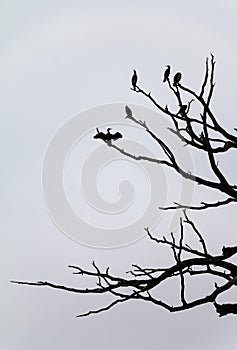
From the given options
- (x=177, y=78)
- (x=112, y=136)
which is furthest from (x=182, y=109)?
(x=112, y=136)

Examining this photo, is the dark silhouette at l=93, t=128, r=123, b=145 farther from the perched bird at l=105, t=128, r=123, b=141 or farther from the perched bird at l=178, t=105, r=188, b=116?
the perched bird at l=178, t=105, r=188, b=116

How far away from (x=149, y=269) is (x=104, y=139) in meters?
1.07

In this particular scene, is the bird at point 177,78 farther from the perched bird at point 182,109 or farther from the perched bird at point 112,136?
the perched bird at point 112,136

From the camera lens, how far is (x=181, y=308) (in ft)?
11.2

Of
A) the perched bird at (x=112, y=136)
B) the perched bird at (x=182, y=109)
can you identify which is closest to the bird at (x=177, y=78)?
the perched bird at (x=182, y=109)

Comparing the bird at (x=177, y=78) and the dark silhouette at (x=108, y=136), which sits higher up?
the bird at (x=177, y=78)

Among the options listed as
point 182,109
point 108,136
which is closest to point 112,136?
point 108,136

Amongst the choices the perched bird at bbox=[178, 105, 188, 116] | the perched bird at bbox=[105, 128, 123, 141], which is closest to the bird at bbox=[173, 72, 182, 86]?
the perched bird at bbox=[178, 105, 188, 116]

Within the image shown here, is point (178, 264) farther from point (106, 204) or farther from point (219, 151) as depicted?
point (106, 204)

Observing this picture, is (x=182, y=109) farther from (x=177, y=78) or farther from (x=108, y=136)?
(x=108, y=136)

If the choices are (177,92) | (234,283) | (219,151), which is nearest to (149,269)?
(234,283)

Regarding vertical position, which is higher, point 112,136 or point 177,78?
point 177,78

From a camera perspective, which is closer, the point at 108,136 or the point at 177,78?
the point at 177,78

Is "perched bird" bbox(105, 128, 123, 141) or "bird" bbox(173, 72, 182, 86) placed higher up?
"bird" bbox(173, 72, 182, 86)
